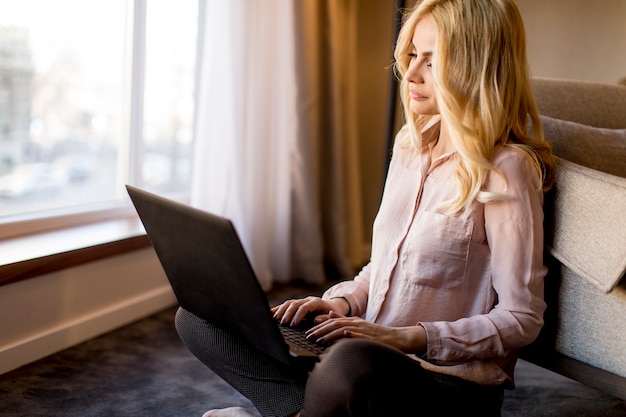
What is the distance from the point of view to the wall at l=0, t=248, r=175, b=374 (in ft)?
6.51

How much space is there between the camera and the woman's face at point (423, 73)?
1.37 m

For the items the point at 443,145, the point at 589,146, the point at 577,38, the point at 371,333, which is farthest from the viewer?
the point at 577,38

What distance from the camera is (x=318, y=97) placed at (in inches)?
126

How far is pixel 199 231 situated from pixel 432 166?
51cm

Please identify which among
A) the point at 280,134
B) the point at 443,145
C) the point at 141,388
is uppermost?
the point at 443,145

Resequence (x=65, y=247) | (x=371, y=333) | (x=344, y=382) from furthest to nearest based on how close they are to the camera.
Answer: (x=65, y=247)
(x=371, y=333)
(x=344, y=382)

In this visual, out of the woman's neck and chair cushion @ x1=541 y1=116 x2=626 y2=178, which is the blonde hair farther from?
chair cushion @ x1=541 y1=116 x2=626 y2=178

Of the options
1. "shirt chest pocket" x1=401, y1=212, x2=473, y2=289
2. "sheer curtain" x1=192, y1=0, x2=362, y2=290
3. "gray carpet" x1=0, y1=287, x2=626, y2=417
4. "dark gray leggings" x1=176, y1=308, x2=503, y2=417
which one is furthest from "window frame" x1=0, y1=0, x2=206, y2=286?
"shirt chest pocket" x1=401, y1=212, x2=473, y2=289

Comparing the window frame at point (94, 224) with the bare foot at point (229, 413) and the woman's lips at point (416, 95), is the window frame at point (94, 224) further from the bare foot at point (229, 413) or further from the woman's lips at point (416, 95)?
the woman's lips at point (416, 95)

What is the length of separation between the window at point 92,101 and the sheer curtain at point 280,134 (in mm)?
212

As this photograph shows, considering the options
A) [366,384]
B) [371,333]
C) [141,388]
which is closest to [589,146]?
[371,333]

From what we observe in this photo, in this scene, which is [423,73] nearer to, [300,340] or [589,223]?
[589,223]

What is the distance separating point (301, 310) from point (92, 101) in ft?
5.00

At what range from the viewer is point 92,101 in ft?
8.36
